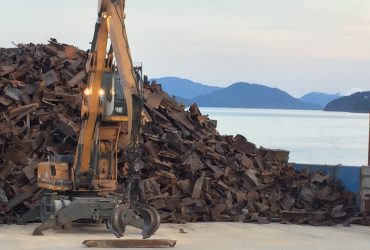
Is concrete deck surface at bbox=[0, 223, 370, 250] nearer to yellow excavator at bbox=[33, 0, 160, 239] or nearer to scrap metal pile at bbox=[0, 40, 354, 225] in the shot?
yellow excavator at bbox=[33, 0, 160, 239]

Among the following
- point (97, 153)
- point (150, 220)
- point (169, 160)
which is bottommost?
point (150, 220)

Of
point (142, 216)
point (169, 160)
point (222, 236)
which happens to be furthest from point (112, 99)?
point (169, 160)

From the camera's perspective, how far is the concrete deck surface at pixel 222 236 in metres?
14.5

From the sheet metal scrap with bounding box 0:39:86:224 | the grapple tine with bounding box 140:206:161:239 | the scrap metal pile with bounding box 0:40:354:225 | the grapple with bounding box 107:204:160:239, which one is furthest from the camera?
the scrap metal pile with bounding box 0:40:354:225

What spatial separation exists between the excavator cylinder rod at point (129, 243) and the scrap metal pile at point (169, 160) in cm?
337

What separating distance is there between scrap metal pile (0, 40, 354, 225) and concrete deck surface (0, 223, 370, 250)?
0.94m

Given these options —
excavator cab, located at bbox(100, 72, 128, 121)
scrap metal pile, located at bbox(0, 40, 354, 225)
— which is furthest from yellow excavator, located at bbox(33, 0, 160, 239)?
scrap metal pile, located at bbox(0, 40, 354, 225)

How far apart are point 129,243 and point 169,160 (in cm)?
604

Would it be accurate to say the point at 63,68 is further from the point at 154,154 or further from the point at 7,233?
the point at 7,233

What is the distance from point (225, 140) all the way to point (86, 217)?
8038 mm

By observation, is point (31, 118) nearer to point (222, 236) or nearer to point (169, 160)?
point (169, 160)

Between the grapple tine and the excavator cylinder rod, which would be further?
the excavator cylinder rod

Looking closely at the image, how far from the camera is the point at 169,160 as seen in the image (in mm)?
20000

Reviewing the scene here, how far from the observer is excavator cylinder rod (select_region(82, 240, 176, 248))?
14.0m
